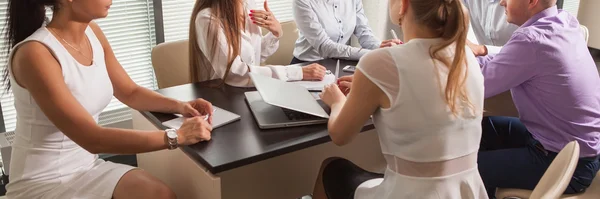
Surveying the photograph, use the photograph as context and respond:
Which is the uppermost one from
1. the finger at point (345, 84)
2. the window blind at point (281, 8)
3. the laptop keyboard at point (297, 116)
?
the finger at point (345, 84)

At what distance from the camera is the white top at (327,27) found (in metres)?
2.62

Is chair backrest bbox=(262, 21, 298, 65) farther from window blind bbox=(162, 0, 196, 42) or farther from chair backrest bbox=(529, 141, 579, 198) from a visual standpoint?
chair backrest bbox=(529, 141, 579, 198)

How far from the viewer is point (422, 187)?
1.28 m

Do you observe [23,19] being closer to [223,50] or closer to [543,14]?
[223,50]

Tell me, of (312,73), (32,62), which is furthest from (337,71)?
(32,62)

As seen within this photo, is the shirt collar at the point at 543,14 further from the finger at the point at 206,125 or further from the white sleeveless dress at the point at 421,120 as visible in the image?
the finger at the point at 206,125

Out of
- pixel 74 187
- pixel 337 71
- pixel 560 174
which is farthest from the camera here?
pixel 337 71

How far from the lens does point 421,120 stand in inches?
48.0

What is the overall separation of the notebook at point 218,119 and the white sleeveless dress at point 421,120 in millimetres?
451

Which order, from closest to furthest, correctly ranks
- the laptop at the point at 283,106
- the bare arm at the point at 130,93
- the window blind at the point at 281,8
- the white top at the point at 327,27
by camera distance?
the laptop at the point at 283,106, the bare arm at the point at 130,93, the white top at the point at 327,27, the window blind at the point at 281,8

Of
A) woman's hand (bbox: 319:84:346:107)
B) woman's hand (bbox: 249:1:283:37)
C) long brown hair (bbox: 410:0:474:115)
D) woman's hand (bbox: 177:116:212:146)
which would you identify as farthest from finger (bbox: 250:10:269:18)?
long brown hair (bbox: 410:0:474:115)

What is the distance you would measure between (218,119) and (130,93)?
1.11 feet

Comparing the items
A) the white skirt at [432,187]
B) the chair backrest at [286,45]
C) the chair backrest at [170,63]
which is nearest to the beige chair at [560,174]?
the white skirt at [432,187]

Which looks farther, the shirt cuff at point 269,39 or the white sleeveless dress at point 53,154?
the shirt cuff at point 269,39
